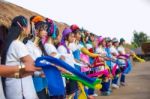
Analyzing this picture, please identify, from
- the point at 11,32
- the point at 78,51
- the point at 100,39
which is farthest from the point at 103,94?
the point at 11,32

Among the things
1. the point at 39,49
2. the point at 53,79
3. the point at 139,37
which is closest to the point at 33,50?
the point at 39,49

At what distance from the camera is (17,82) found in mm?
4980

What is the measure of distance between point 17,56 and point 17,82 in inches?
13.1

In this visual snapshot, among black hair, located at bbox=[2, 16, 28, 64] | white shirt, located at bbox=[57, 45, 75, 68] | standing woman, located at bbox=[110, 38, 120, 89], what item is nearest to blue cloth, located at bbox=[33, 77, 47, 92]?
black hair, located at bbox=[2, 16, 28, 64]

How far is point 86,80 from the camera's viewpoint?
410cm

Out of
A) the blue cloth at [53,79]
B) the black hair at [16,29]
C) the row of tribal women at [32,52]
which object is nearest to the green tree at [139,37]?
the row of tribal women at [32,52]

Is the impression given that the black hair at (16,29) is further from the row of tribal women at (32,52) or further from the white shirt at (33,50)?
the white shirt at (33,50)

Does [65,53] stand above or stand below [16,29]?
below

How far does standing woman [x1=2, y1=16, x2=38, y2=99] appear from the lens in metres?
4.86

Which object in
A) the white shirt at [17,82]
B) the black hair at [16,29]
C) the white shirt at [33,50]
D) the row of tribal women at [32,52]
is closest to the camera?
the row of tribal women at [32,52]

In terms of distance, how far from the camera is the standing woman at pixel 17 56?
4859mm

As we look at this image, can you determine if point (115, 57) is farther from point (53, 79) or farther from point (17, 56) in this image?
point (53, 79)

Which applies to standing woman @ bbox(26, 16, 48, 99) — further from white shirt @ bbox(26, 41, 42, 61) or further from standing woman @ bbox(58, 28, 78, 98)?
standing woman @ bbox(58, 28, 78, 98)

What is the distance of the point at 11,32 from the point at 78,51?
3.98m
